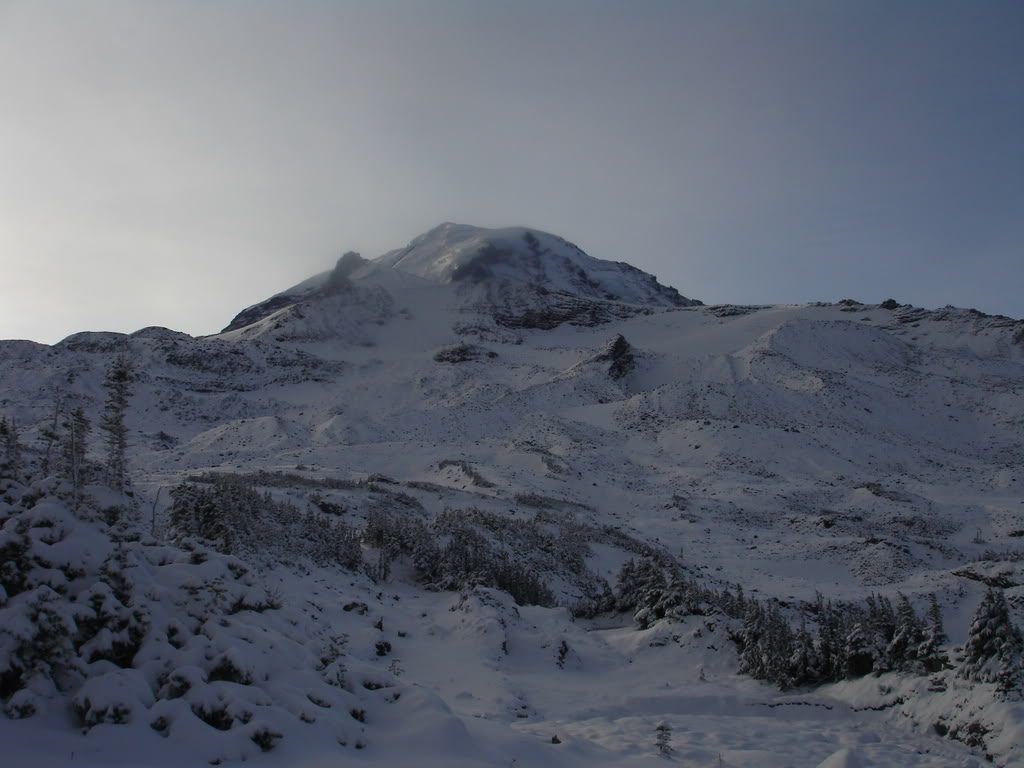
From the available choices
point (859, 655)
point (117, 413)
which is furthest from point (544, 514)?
point (117, 413)

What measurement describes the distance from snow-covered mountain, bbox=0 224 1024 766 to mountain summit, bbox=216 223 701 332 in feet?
6.12

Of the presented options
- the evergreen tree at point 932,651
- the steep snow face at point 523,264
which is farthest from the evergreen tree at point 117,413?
the steep snow face at point 523,264

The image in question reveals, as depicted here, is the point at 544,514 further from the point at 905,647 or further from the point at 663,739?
the point at 663,739

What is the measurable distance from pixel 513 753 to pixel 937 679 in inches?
315

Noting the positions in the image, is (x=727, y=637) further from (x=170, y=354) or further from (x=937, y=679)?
(x=170, y=354)

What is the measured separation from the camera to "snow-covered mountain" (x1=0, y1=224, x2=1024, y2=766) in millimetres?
8266

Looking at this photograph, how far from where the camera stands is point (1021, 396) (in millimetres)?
57250

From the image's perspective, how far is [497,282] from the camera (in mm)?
117688

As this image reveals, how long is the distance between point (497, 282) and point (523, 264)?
25.1 meters

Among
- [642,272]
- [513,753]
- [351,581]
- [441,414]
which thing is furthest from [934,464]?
[642,272]

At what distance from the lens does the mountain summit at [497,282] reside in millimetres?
104125

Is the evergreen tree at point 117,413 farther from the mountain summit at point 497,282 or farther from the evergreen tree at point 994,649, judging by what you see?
the mountain summit at point 497,282

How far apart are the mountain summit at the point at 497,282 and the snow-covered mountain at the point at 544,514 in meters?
1.87

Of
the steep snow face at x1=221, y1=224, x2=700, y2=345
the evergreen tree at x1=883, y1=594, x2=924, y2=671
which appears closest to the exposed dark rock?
the steep snow face at x1=221, y1=224, x2=700, y2=345
